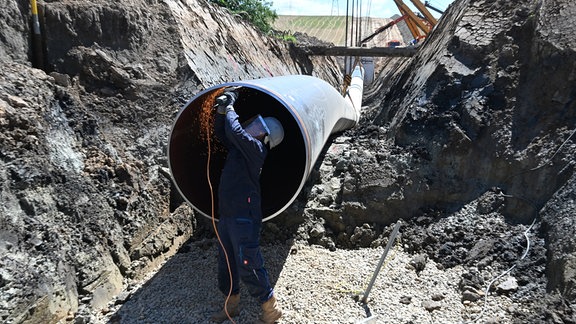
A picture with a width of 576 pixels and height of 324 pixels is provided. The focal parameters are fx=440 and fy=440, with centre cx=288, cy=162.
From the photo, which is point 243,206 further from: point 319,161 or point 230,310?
point 319,161

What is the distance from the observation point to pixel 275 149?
507cm

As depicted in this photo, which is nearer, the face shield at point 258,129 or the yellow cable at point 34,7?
the face shield at point 258,129

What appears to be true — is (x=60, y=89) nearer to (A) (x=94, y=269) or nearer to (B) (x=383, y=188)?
(A) (x=94, y=269)

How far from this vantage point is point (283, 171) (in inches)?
196

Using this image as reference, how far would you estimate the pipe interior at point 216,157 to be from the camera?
430 centimetres

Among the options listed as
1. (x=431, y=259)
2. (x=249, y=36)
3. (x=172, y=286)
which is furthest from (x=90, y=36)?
(x=249, y=36)

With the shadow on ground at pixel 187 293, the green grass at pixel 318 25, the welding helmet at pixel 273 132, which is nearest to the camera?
the shadow on ground at pixel 187 293

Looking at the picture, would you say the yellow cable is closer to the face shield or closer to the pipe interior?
the pipe interior

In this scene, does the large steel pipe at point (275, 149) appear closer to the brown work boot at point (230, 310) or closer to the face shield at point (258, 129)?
the face shield at point (258, 129)

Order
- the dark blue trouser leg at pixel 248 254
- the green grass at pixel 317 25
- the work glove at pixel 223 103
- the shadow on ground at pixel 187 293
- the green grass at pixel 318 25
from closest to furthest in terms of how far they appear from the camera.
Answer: the dark blue trouser leg at pixel 248 254, the work glove at pixel 223 103, the shadow on ground at pixel 187 293, the green grass at pixel 318 25, the green grass at pixel 317 25

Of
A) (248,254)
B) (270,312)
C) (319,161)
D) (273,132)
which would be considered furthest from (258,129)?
(319,161)

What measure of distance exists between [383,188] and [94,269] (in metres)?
3.28

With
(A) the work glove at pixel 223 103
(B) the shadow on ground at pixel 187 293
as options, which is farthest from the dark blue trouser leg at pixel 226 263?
(A) the work glove at pixel 223 103

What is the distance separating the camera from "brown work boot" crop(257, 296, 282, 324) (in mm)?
3611
